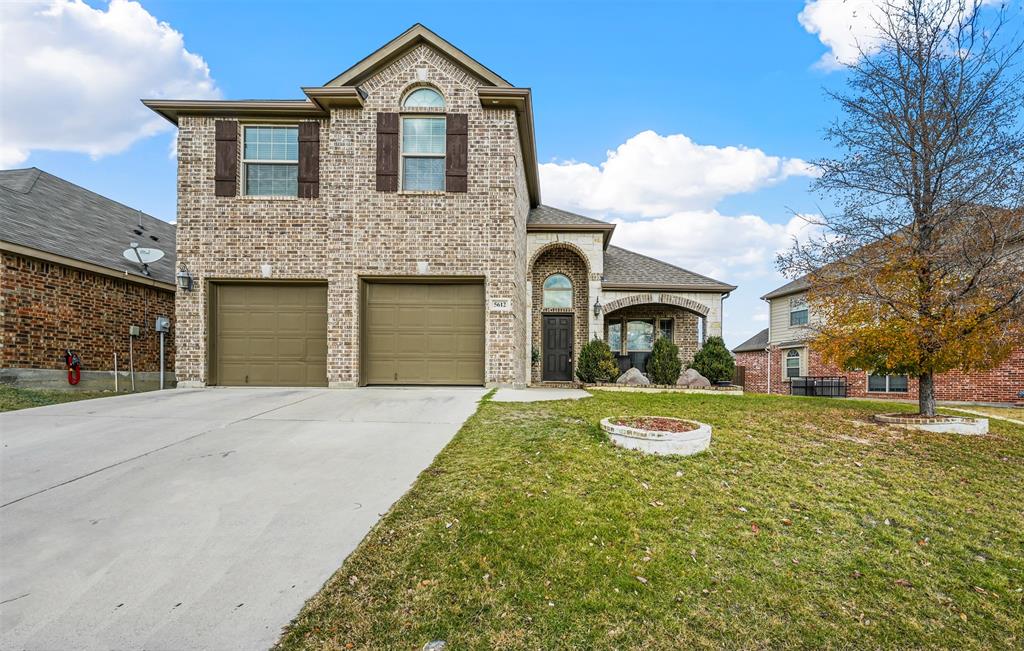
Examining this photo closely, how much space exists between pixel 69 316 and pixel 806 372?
23874mm

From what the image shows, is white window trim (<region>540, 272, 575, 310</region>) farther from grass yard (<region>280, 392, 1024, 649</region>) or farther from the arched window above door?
grass yard (<region>280, 392, 1024, 649</region>)

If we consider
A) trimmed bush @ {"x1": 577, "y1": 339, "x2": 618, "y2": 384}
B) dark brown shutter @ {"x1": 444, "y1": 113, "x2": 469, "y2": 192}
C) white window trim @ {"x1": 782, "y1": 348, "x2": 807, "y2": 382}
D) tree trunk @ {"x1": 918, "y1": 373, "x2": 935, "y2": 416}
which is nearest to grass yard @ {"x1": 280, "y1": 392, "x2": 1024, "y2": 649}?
tree trunk @ {"x1": 918, "y1": 373, "x2": 935, "y2": 416}

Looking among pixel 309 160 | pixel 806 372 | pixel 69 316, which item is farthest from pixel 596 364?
pixel 69 316

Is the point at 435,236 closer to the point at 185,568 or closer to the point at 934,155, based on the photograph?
the point at 185,568

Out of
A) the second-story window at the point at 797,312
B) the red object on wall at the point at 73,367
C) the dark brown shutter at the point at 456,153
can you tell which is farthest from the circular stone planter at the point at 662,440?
the second-story window at the point at 797,312

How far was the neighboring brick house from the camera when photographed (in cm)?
1564

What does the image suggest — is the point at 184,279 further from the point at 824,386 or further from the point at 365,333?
the point at 824,386

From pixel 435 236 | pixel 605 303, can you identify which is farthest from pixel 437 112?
pixel 605 303

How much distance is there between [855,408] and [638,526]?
7949 mm

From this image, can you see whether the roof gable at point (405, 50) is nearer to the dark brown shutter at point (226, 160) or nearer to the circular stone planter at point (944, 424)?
the dark brown shutter at point (226, 160)

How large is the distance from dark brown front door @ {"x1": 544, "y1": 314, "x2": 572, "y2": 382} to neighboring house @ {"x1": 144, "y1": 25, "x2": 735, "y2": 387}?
4897mm

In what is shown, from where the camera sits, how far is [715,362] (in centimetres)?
1380

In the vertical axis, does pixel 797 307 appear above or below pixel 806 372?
above

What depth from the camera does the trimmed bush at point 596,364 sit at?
1338cm
